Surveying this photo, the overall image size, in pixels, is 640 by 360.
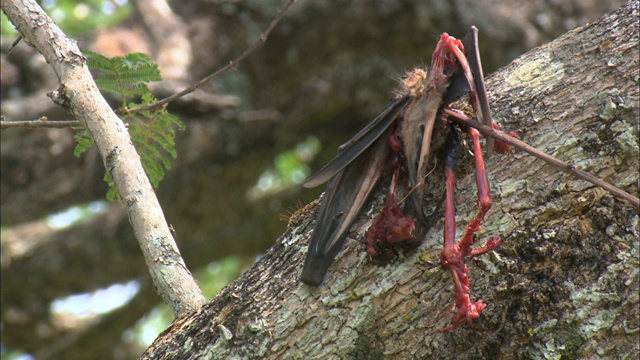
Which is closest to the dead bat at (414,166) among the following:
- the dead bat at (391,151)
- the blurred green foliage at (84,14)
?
the dead bat at (391,151)

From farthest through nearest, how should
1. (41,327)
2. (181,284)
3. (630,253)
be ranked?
(41,327) → (181,284) → (630,253)

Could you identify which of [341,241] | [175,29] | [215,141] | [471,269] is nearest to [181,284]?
[341,241]

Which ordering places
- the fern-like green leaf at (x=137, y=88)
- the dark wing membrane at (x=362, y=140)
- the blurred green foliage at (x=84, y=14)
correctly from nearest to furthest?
the dark wing membrane at (x=362, y=140)
the fern-like green leaf at (x=137, y=88)
the blurred green foliage at (x=84, y=14)

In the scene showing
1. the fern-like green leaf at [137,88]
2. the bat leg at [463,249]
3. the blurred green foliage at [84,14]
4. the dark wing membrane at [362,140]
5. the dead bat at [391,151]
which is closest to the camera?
the bat leg at [463,249]

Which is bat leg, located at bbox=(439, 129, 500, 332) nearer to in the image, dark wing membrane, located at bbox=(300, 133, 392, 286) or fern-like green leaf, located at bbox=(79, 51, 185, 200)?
dark wing membrane, located at bbox=(300, 133, 392, 286)

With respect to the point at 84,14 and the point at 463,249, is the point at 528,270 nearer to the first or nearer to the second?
the point at 463,249

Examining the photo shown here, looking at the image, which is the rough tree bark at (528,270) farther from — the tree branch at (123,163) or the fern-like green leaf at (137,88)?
the fern-like green leaf at (137,88)

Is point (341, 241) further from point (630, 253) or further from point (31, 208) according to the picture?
point (31, 208)

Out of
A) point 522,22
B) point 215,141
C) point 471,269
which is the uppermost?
point 215,141
